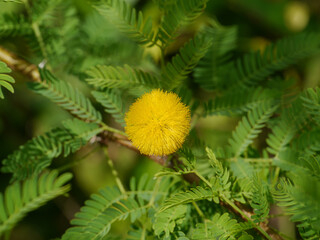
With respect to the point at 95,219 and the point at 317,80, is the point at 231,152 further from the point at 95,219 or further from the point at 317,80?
the point at 317,80

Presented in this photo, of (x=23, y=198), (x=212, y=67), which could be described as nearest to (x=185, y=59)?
(x=212, y=67)

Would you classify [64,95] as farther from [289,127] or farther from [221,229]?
[289,127]

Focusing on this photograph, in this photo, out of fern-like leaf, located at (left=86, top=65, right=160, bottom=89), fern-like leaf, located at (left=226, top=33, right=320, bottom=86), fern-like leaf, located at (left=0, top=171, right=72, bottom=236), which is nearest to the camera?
fern-like leaf, located at (left=0, top=171, right=72, bottom=236)

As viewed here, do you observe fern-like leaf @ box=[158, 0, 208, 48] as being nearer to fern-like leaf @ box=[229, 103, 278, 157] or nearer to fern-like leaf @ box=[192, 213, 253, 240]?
fern-like leaf @ box=[229, 103, 278, 157]

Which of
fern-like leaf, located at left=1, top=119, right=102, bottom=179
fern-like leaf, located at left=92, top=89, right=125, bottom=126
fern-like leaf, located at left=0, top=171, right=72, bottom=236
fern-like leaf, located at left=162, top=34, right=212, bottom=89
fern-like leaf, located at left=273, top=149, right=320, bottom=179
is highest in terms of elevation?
fern-like leaf, located at left=162, top=34, right=212, bottom=89

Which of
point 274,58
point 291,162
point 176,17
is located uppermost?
point 176,17

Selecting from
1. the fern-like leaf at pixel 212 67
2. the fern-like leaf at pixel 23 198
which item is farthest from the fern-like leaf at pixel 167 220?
the fern-like leaf at pixel 212 67

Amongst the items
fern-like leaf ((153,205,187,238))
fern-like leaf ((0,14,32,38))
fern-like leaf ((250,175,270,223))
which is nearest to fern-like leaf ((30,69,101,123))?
fern-like leaf ((0,14,32,38))
